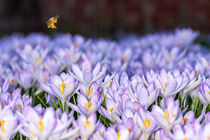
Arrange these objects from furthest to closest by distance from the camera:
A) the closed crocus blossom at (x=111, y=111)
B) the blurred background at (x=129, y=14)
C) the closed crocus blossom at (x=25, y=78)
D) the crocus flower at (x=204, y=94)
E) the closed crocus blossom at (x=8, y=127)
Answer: the blurred background at (x=129, y=14)
the closed crocus blossom at (x=25, y=78)
the crocus flower at (x=204, y=94)
the closed crocus blossom at (x=111, y=111)
the closed crocus blossom at (x=8, y=127)

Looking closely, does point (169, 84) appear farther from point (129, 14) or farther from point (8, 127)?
point (129, 14)

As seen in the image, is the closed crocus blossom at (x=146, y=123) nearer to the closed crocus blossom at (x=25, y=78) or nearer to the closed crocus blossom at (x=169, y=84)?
the closed crocus blossom at (x=169, y=84)

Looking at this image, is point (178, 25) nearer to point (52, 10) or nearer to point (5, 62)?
point (52, 10)

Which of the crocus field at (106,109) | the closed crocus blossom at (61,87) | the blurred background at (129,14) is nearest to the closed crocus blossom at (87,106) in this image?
the crocus field at (106,109)

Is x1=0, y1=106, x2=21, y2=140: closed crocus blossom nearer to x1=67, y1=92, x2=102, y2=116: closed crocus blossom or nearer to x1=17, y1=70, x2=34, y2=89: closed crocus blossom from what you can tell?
x1=67, y1=92, x2=102, y2=116: closed crocus blossom

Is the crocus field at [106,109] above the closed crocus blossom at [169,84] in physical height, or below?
below

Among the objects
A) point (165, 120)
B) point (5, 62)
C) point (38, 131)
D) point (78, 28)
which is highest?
point (165, 120)

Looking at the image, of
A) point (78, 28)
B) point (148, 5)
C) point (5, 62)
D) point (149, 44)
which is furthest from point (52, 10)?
point (5, 62)
